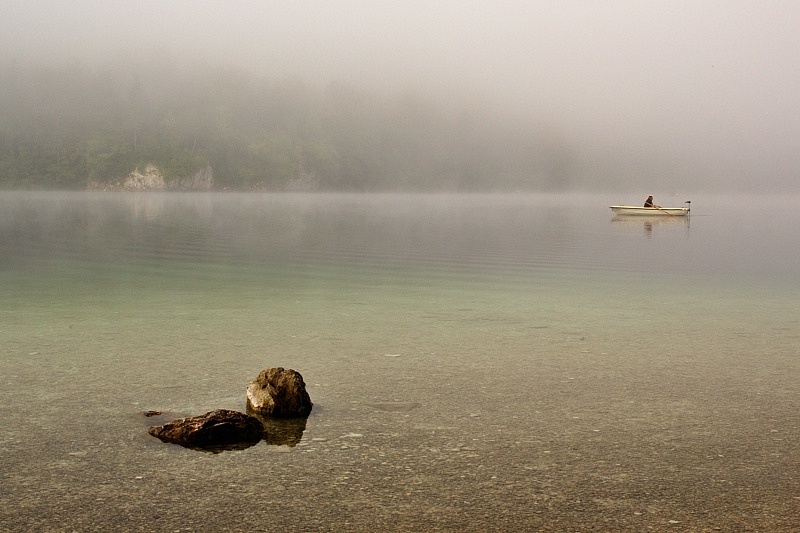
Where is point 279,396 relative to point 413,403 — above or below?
above

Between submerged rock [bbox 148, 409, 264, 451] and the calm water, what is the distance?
0.83 ft

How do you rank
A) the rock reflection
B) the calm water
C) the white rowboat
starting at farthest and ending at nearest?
1. the white rowboat
2. the rock reflection
3. the calm water

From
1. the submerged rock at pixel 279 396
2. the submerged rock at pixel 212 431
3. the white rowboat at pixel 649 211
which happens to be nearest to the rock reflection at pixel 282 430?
the submerged rock at pixel 279 396

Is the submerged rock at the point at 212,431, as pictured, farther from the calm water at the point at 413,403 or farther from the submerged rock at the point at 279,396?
the submerged rock at the point at 279,396

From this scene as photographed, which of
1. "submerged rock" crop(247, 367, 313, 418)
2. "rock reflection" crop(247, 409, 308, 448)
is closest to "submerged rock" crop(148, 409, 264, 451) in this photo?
"rock reflection" crop(247, 409, 308, 448)

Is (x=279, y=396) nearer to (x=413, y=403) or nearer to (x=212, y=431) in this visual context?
(x=212, y=431)

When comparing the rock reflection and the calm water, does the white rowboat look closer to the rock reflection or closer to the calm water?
the calm water

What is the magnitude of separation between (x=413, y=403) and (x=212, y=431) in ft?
10.2

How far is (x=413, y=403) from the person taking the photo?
11.8 meters

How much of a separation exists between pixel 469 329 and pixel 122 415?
9.03 m

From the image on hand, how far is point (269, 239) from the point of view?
52.2 meters

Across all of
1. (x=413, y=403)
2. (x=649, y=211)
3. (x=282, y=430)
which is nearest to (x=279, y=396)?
(x=282, y=430)

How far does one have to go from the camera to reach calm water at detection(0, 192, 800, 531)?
8047mm

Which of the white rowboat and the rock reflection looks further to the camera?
the white rowboat
